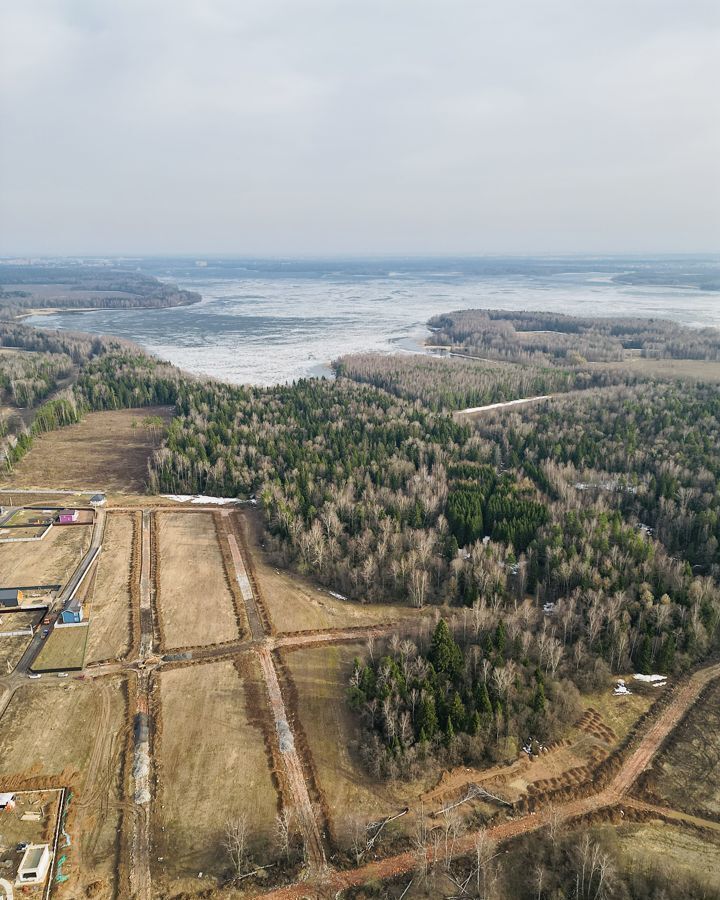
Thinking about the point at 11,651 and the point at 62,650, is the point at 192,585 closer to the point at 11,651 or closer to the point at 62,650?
the point at 62,650

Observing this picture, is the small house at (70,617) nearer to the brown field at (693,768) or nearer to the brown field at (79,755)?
the brown field at (79,755)

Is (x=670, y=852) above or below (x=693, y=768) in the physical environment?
below

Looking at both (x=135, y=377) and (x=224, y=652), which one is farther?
(x=135, y=377)

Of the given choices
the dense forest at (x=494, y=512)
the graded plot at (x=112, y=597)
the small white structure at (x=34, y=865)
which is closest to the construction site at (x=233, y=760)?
the small white structure at (x=34, y=865)

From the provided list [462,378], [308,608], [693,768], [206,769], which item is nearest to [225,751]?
[206,769]

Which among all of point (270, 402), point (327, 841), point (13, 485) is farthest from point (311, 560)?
point (270, 402)

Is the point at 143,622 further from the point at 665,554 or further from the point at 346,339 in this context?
the point at 346,339
